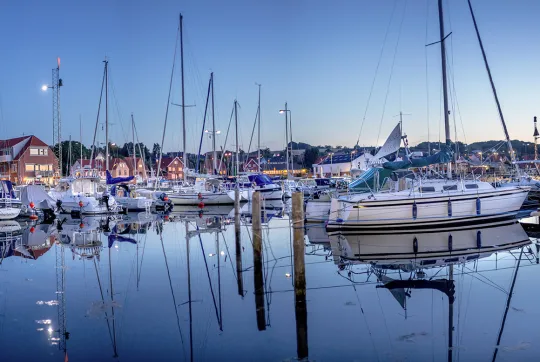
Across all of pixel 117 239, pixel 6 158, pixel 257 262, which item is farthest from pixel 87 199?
pixel 6 158

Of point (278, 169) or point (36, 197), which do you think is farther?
point (278, 169)

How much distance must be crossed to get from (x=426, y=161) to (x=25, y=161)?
71685 mm

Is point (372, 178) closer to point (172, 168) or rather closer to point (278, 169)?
point (172, 168)

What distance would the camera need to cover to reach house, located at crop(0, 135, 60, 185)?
8094 cm

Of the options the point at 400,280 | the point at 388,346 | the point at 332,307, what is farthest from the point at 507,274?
the point at 388,346

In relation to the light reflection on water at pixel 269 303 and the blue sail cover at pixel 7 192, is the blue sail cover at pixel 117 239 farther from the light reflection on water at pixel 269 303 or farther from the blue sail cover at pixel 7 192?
the blue sail cover at pixel 7 192

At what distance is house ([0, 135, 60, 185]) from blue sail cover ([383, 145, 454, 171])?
66.2 m

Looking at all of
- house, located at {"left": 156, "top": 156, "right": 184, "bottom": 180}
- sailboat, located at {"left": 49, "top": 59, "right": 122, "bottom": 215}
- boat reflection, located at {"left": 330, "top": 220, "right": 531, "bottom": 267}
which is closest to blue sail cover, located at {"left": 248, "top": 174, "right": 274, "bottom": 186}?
sailboat, located at {"left": 49, "top": 59, "right": 122, "bottom": 215}

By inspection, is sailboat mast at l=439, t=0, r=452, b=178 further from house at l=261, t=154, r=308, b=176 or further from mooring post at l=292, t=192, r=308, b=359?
Result: house at l=261, t=154, r=308, b=176

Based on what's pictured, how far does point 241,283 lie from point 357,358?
21.5ft

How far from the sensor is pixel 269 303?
13.1 metres

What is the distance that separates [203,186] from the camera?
55.8 metres

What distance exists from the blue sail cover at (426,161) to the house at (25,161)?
2607 inches

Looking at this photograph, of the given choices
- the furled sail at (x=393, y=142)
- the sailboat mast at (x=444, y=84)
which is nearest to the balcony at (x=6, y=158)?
the furled sail at (x=393, y=142)
